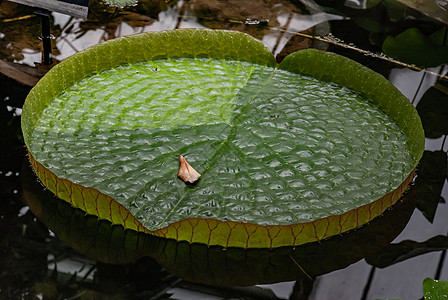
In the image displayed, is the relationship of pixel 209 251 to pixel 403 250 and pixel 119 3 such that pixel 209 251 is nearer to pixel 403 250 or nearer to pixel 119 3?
pixel 403 250

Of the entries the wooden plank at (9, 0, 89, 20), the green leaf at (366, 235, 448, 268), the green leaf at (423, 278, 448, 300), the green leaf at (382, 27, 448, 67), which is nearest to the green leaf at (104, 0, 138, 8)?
the wooden plank at (9, 0, 89, 20)

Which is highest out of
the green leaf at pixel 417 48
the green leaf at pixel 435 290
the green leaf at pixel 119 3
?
the green leaf at pixel 417 48

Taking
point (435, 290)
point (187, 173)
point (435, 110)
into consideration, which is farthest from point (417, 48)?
point (435, 290)

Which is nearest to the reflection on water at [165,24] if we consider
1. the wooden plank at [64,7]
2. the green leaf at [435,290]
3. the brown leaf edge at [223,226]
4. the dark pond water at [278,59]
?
the dark pond water at [278,59]

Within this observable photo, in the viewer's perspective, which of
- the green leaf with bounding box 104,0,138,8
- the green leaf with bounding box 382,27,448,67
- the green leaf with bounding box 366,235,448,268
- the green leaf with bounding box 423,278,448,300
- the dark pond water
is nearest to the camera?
the green leaf with bounding box 423,278,448,300

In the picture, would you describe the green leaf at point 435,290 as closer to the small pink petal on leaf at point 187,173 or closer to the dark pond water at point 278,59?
the dark pond water at point 278,59

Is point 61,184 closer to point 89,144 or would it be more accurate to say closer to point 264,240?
point 89,144

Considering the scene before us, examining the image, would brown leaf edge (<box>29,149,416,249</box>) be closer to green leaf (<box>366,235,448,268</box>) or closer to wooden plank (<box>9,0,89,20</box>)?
green leaf (<box>366,235,448,268</box>)
